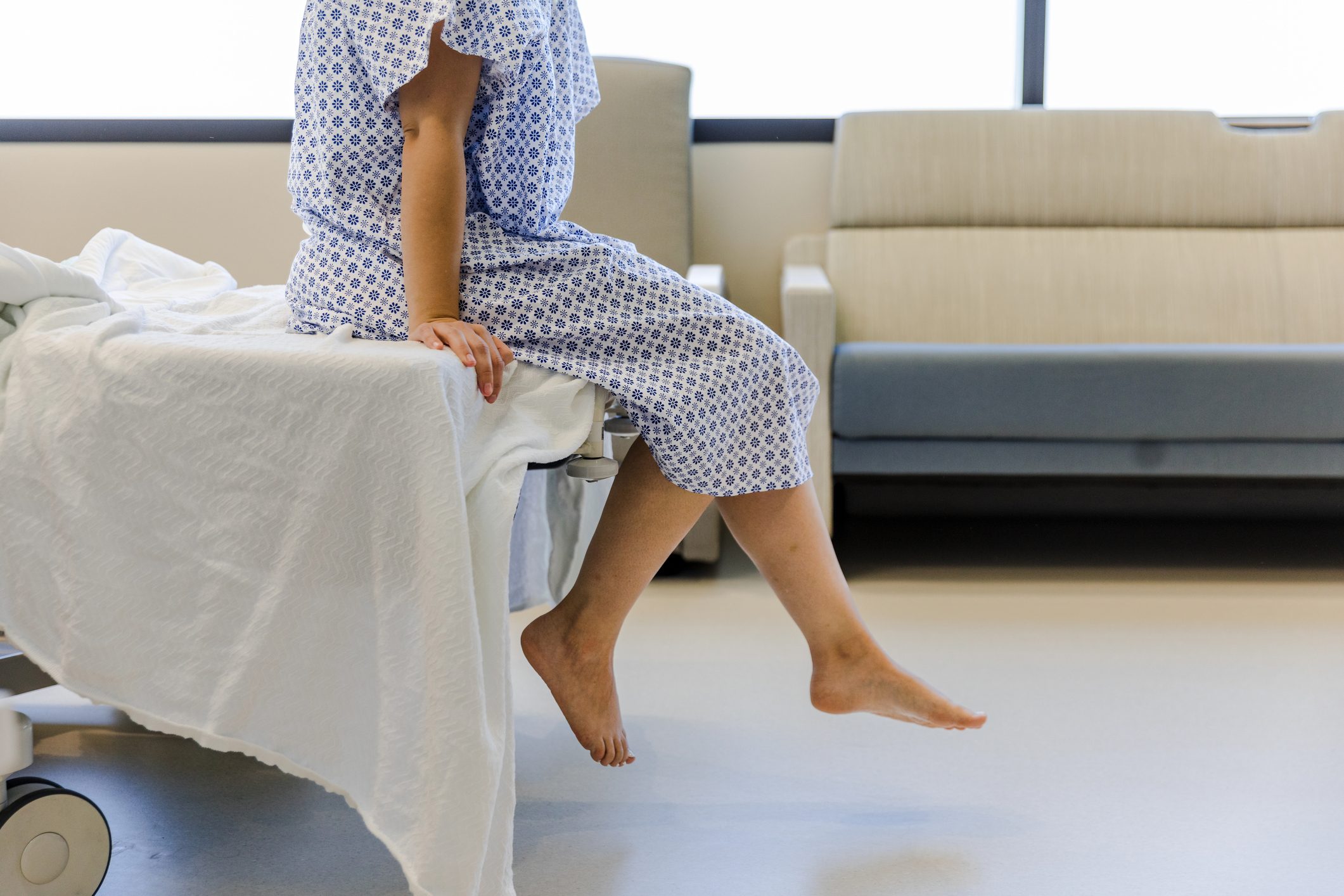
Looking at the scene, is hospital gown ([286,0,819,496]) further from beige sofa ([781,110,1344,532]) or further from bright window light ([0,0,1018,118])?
bright window light ([0,0,1018,118])

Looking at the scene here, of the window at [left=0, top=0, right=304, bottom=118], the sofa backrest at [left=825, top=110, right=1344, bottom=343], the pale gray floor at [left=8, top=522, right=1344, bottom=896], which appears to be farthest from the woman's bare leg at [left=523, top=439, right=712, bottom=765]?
the window at [left=0, top=0, right=304, bottom=118]

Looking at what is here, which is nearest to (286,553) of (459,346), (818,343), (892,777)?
(459,346)

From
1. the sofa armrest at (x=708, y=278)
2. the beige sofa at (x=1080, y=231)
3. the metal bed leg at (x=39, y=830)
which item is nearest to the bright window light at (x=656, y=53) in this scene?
the beige sofa at (x=1080, y=231)

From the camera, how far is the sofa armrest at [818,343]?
78.8 inches

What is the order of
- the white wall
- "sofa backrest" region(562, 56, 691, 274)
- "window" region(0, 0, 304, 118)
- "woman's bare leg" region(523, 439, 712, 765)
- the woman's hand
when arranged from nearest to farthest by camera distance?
1. the woman's hand
2. "woman's bare leg" region(523, 439, 712, 765)
3. "sofa backrest" region(562, 56, 691, 274)
4. the white wall
5. "window" region(0, 0, 304, 118)

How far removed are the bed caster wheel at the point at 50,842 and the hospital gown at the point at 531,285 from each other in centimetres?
48

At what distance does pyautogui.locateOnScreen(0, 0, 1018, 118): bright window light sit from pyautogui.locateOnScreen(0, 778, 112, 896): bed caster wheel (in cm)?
220

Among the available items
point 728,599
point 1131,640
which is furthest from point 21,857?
point 1131,640

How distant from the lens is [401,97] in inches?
39.7

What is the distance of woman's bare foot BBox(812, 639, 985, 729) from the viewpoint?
1115 mm

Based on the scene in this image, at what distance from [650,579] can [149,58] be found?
8.10 feet

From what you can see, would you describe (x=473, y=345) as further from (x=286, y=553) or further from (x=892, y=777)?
(x=892, y=777)

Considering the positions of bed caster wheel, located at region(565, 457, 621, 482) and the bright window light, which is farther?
the bright window light

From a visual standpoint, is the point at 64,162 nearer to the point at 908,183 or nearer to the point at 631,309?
the point at 908,183
